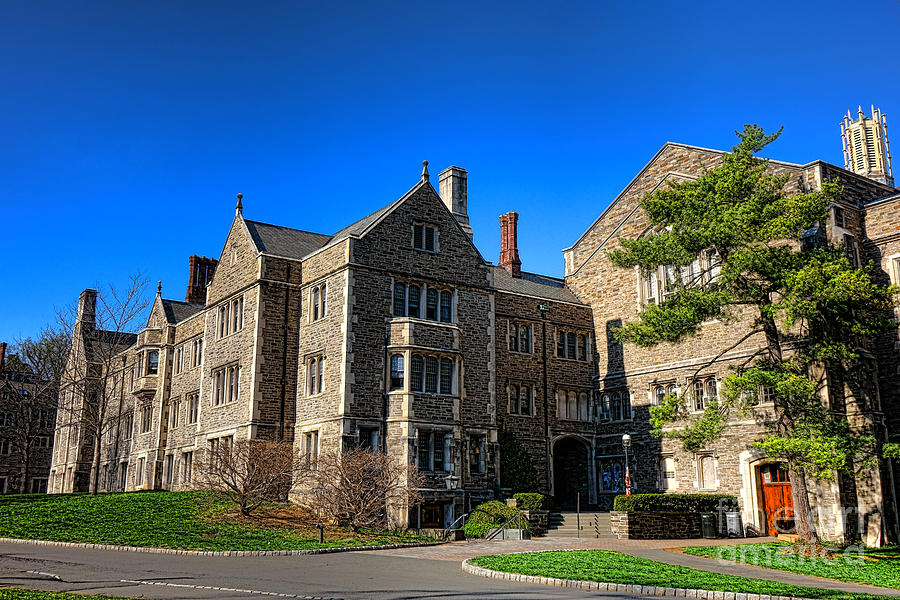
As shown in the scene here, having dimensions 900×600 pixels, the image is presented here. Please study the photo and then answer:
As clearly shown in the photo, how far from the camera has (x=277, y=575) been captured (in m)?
15.6

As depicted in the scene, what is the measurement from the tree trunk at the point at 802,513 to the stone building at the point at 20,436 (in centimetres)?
5545

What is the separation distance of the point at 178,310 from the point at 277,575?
112ft

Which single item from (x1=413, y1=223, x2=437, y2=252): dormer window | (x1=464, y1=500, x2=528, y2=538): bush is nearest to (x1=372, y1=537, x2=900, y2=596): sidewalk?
(x1=464, y1=500, x2=528, y2=538): bush

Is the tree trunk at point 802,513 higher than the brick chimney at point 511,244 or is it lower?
lower

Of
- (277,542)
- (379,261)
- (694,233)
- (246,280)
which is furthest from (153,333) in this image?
(694,233)

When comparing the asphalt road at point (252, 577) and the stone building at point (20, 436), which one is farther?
the stone building at point (20, 436)

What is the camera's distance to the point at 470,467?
31.2 meters

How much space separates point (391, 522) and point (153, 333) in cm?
2305

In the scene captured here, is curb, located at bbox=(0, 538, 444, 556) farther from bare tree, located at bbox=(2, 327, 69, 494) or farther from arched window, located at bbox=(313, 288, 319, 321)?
bare tree, located at bbox=(2, 327, 69, 494)

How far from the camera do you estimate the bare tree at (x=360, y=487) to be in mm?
25656

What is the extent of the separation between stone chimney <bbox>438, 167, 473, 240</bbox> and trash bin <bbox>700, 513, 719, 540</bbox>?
17.0 m

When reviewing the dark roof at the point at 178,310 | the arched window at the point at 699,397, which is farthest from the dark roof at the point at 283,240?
the arched window at the point at 699,397

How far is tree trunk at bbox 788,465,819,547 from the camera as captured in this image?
2195 centimetres

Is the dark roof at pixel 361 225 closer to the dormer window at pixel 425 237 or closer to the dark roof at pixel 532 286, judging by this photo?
the dormer window at pixel 425 237
